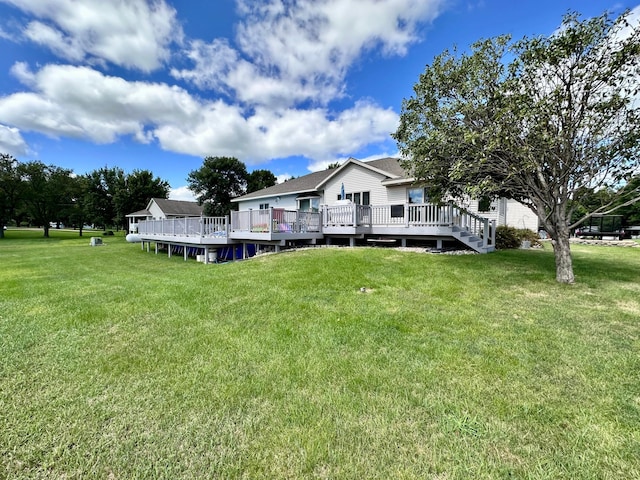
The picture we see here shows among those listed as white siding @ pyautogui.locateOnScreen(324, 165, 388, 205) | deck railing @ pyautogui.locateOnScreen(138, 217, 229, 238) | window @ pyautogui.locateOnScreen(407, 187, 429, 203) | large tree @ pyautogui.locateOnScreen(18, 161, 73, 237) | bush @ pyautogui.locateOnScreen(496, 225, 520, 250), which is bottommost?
bush @ pyautogui.locateOnScreen(496, 225, 520, 250)

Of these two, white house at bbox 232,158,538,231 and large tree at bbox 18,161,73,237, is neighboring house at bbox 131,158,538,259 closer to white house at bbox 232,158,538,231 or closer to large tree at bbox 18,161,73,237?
white house at bbox 232,158,538,231

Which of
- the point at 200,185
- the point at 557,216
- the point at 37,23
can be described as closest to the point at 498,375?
the point at 557,216

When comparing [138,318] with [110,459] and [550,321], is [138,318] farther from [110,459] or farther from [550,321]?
[550,321]

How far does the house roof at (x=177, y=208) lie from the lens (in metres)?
39.0

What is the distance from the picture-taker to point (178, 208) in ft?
133

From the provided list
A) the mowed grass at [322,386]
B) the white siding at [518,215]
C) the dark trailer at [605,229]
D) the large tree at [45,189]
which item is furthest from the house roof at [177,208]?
the dark trailer at [605,229]

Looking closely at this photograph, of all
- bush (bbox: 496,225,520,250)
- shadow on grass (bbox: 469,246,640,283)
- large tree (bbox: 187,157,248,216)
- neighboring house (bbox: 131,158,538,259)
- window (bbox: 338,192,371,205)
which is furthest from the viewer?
large tree (bbox: 187,157,248,216)

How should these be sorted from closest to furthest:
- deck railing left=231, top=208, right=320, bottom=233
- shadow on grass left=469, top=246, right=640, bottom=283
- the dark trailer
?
shadow on grass left=469, top=246, right=640, bottom=283
deck railing left=231, top=208, right=320, bottom=233
the dark trailer

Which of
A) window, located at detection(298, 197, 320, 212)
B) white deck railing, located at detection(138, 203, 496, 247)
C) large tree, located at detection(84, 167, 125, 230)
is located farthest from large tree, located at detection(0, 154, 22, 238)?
window, located at detection(298, 197, 320, 212)

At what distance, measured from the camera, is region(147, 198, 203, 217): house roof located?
39.0 meters

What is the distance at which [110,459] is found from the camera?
213 centimetres

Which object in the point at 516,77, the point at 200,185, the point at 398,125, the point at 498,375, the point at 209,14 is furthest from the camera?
the point at 200,185

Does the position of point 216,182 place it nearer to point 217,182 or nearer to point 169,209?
point 217,182

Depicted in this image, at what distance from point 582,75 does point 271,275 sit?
9148 millimetres
